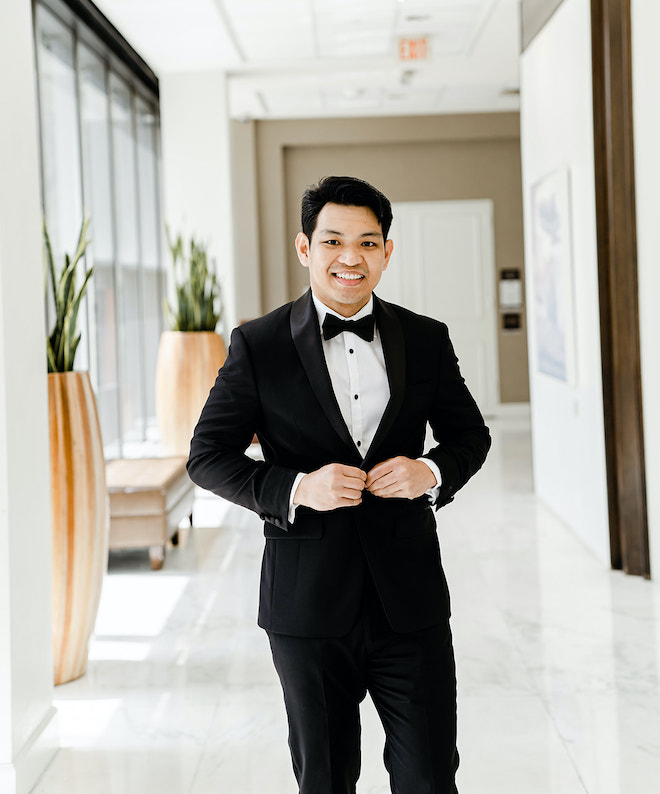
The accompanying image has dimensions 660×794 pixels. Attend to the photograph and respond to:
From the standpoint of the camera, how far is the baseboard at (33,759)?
98.5 inches

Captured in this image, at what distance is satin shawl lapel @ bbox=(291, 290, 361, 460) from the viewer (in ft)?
5.39

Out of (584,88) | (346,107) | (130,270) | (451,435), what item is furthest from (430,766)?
(346,107)

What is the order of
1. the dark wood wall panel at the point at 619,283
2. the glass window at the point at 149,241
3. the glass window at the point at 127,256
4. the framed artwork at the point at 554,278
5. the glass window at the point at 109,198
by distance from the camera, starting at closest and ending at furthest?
the dark wood wall panel at the point at 619,283
the framed artwork at the point at 554,278
the glass window at the point at 109,198
the glass window at the point at 127,256
the glass window at the point at 149,241

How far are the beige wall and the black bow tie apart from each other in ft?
30.4

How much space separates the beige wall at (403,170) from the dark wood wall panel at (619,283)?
6.35m

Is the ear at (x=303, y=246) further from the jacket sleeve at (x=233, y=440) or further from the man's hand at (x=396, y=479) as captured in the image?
the man's hand at (x=396, y=479)

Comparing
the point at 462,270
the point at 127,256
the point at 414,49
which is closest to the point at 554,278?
the point at 414,49

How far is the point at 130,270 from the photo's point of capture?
25.5ft

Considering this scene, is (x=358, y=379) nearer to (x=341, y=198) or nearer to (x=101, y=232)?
(x=341, y=198)

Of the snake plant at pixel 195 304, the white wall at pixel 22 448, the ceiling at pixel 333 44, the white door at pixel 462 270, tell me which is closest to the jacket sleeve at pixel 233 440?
the white wall at pixel 22 448

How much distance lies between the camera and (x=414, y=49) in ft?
24.2

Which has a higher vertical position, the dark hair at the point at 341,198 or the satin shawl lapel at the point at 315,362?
the dark hair at the point at 341,198

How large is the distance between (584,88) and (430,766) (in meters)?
4.01

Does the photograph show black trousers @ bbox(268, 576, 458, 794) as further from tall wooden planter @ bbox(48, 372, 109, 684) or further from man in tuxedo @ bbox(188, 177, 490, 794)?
tall wooden planter @ bbox(48, 372, 109, 684)
